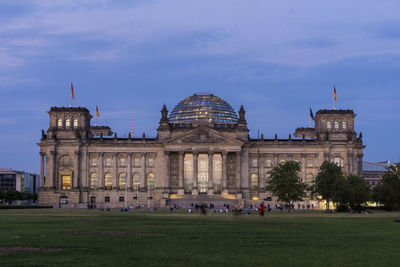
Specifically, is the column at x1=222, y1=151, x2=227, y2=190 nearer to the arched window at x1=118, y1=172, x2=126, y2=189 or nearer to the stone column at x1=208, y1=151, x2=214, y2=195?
the stone column at x1=208, y1=151, x2=214, y2=195

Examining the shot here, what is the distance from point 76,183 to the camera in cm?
15000

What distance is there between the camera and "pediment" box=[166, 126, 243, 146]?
5827 inches

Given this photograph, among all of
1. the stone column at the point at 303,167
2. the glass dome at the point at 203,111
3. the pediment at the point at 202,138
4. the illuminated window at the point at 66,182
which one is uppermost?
the glass dome at the point at 203,111

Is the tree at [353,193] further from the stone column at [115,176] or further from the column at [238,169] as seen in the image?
the stone column at [115,176]

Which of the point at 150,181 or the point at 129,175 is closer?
the point at 129,175

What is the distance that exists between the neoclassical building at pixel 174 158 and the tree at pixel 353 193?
45.8 metres

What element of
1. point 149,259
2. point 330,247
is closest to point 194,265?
point 149,259

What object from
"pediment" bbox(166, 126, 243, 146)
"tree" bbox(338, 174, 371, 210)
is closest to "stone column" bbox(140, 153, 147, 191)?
"pediment" bbox(166, 126, 243, 146)

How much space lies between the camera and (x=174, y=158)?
152625 millimetres

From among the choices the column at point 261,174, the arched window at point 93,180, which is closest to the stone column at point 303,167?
the column at point 261,174

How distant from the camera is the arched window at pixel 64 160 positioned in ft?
497

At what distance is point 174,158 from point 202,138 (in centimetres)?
981

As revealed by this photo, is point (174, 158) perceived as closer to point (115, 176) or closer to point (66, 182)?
point (115, 176)

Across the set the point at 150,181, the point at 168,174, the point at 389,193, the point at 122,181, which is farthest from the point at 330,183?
the point at 122,181
